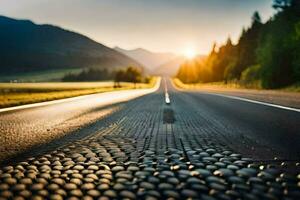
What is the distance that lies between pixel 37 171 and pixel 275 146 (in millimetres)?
2898

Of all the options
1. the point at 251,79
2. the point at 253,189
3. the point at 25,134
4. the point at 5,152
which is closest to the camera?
the point at 253,189

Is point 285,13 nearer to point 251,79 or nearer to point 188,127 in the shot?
point 251,79

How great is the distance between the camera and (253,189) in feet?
8.29

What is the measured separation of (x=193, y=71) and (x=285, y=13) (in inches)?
4782

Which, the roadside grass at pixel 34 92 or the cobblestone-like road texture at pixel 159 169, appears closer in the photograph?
the cobblestone-like road texture at pixel 159 169

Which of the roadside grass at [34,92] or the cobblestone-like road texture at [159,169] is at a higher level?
the cobblestone-like road texture at [159,169]

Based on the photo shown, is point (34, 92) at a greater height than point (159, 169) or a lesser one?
lesser

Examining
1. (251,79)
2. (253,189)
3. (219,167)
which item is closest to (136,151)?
(219,167)

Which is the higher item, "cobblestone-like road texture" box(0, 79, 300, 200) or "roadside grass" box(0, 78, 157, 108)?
"cobblestone-like road texture" box(0, 79, 300, 200)

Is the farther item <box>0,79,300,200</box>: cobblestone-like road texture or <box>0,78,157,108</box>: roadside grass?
<box>0,78,157,108</box>: roadside grass

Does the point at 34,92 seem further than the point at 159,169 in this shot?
Yes

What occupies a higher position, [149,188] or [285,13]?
[285,13]

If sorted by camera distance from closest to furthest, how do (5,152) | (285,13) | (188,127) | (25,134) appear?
(5,152), (25,134), (188,127), (285,13)

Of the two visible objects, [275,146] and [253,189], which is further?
[275,146]
